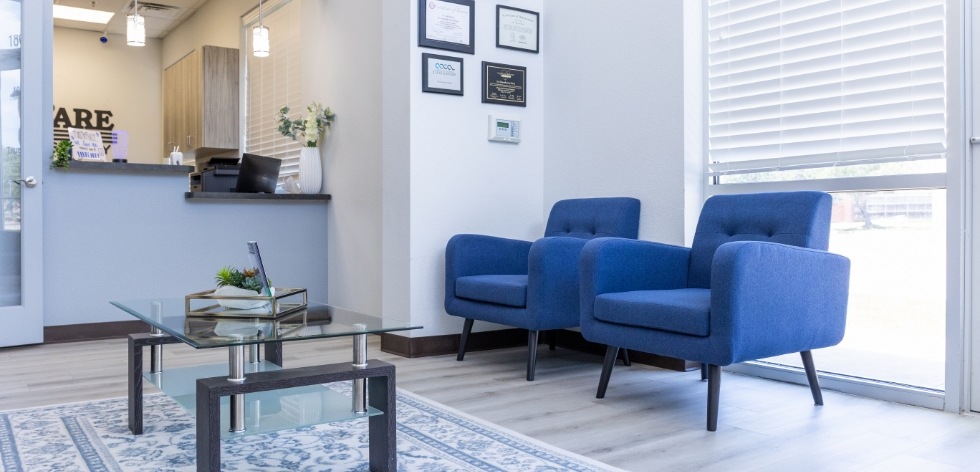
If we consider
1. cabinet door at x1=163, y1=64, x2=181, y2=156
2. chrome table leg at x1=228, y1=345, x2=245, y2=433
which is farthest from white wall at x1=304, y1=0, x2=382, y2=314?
cabinet door at x1=163, y1=64, x2=181, y2=156

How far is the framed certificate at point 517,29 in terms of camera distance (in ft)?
14.5

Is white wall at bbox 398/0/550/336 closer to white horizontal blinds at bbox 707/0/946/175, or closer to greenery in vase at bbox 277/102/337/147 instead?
white horizontal blinds at bbox 707/0/946/175

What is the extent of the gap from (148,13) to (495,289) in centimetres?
658

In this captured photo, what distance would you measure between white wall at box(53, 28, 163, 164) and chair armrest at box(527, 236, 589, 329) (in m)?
7.22

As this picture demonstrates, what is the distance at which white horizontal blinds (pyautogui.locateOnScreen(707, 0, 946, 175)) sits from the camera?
2.96 m

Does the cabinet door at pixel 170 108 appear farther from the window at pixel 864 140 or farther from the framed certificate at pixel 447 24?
the window at pixel 864 140

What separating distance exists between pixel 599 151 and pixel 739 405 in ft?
5.44

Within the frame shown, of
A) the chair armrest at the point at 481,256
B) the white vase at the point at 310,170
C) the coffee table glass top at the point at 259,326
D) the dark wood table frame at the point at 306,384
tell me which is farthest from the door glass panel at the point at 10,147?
the dark wood table frame at the point at 306,384

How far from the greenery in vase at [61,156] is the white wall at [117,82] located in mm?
4916

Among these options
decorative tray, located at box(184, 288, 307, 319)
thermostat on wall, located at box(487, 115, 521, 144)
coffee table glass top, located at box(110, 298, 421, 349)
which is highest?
thermostat on wall, located at box(487, 115, 521, 144)

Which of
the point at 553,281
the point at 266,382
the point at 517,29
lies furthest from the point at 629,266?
the point at 517,29

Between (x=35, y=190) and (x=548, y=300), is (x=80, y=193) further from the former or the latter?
(x=548, y=300)

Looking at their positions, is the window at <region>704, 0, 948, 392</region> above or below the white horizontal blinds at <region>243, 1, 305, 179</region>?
below

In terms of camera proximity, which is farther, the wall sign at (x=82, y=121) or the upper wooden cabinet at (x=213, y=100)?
the wall sign at (x=82, y=121)
